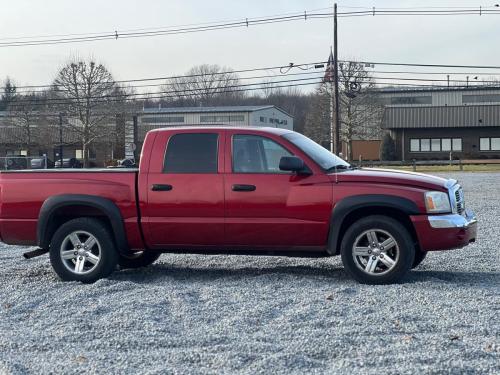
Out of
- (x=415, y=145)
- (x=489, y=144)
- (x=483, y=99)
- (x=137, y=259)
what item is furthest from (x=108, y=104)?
(x=137, y=259)

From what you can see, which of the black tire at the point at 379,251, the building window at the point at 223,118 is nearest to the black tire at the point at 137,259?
the black tire at the point at 379,251

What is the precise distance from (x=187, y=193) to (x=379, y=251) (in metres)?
2.24

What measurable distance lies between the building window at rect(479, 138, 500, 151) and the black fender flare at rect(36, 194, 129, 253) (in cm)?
5746

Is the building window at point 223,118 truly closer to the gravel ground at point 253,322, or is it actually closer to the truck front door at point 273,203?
the gravel ground at point 253,322

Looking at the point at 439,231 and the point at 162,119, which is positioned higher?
the point at 162,119

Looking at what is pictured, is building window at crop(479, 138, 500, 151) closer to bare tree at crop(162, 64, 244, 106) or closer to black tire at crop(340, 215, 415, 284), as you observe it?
bare tree at crop(162, 64, 244, 106)

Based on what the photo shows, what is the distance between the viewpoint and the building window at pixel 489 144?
61.0m

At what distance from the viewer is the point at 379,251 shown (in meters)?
7.62

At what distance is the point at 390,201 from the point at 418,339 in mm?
2391

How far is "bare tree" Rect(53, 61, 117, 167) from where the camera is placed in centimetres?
5116

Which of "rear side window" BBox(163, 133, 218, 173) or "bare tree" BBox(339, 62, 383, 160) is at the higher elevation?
"bare tree" BBox(339, 62, 383, 160)

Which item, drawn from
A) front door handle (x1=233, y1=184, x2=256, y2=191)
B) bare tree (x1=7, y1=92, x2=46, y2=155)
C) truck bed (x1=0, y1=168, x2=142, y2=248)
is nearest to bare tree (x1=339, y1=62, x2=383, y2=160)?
bare tree (x1=7, y1=92, x2=46, y2=155)

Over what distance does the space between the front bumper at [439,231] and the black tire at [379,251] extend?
15 cm

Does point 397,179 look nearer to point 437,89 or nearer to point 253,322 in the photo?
point 253,322
